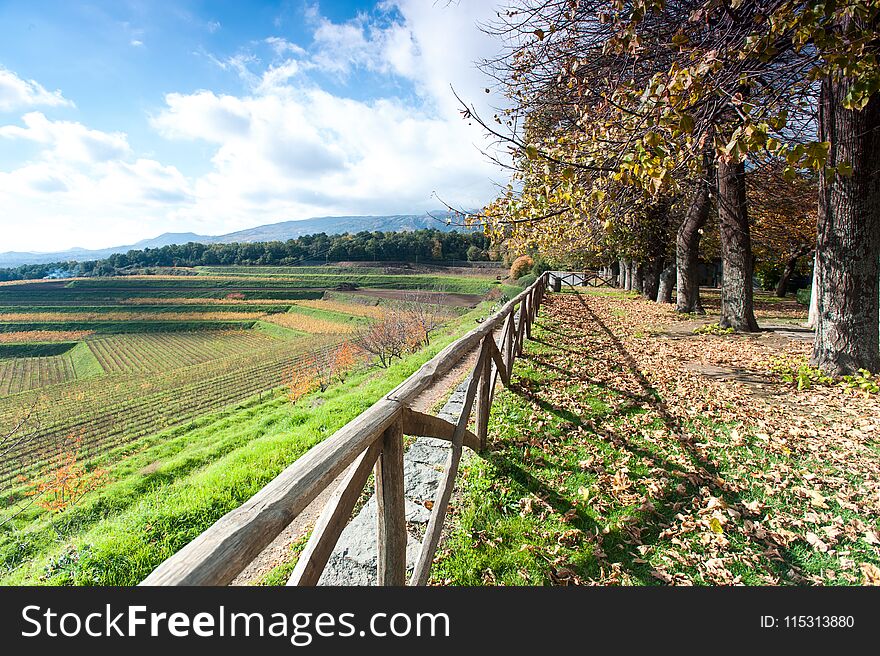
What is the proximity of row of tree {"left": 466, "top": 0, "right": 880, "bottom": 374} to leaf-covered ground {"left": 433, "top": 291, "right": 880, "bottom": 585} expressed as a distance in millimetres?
1990

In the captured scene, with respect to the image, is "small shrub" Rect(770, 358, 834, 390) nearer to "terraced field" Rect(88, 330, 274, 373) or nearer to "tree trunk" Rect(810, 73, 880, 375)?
"tree trunk" Rect(810, 73, 880, 375)

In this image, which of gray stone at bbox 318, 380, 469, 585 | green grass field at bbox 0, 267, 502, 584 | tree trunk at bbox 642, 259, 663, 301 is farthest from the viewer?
tree trunk at bbox 642, 259, 663, 301

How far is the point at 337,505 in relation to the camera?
1721 millimetres

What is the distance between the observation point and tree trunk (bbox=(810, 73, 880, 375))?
5.68m

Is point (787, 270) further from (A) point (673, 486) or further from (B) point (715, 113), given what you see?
(A) point (673, 486)

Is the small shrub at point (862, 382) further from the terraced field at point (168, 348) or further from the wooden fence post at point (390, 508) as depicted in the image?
the terraced field at point (168, 348)

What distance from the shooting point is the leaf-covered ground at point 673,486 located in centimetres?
304

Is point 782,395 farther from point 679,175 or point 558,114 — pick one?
point 558,114

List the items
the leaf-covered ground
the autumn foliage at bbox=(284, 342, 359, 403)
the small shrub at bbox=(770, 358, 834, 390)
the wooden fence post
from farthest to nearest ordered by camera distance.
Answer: the autumn foliage at bbox=(284, 342, 359, 403)
the small shrub at bbox=(770, 358, 834, 390)
the leaf-covered ground
the wooden fence post

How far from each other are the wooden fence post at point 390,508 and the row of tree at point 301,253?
347ft

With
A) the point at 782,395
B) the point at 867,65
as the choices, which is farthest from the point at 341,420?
the point at 867,65

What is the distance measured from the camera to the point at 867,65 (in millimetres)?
3492

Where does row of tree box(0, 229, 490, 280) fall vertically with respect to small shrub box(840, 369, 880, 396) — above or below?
above

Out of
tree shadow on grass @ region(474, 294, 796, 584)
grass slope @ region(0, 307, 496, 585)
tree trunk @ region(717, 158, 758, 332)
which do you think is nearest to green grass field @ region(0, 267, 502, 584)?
grass slope @ region(0, 307, 496, 585)
